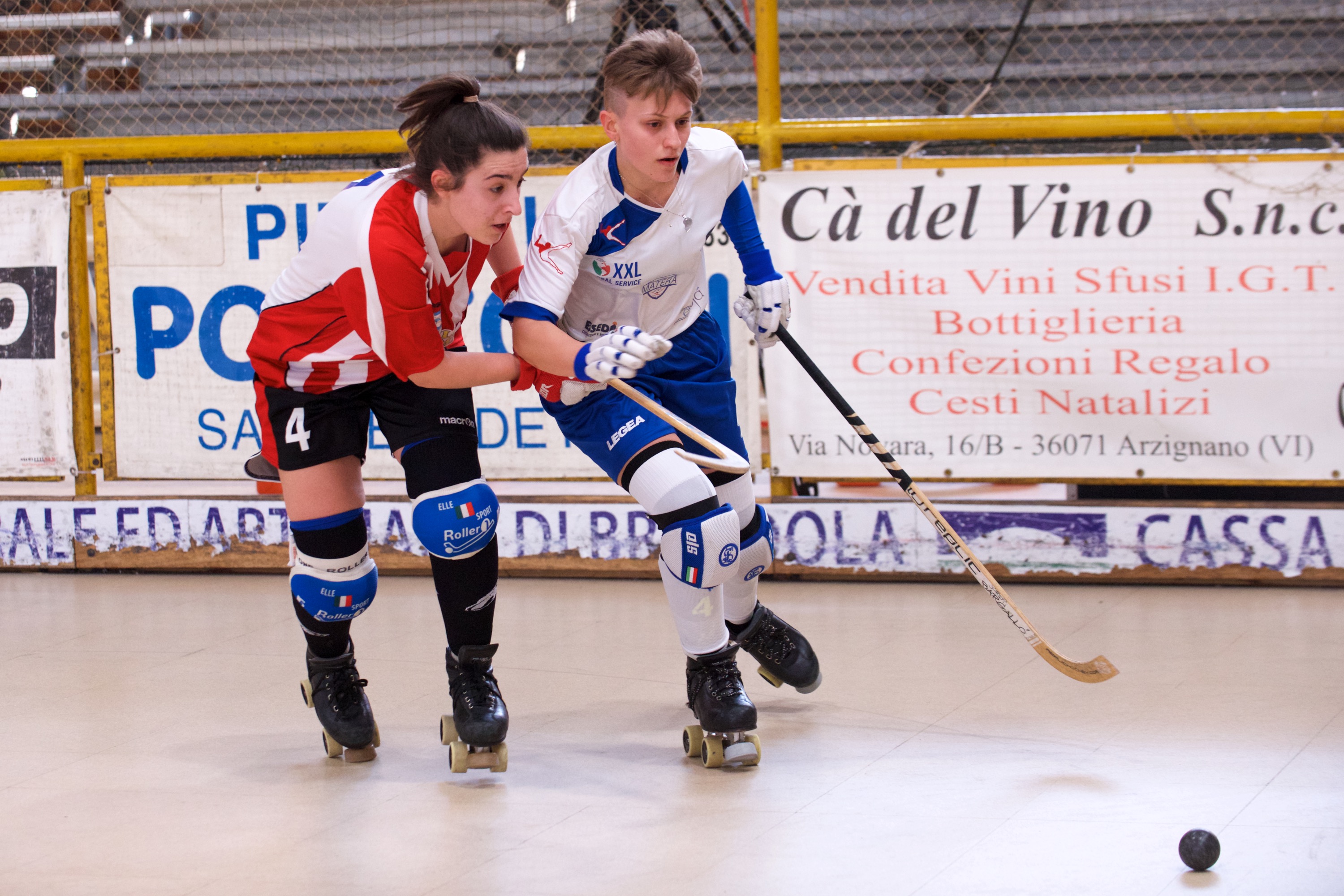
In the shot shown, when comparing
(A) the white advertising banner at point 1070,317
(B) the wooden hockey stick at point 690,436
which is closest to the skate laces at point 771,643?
(B) the wooden hockey stick at point 690,436

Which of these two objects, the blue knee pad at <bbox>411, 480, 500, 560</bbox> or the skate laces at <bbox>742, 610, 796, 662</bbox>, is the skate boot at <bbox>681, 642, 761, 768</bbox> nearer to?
the skate laces at <bbox>742, 610, 796, 662</bbox>

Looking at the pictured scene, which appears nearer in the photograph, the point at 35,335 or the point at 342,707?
the point at 342,707

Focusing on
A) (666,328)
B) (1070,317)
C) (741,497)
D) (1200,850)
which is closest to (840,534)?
(1070,317)

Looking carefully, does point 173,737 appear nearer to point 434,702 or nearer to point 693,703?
point 434,702

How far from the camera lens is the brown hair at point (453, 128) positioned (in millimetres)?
2463

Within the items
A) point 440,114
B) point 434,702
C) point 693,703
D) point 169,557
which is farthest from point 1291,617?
point 169,557

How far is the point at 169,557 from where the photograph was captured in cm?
481

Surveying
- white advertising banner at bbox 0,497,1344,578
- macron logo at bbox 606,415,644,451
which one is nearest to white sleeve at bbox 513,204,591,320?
macron logo at bbox 606,415,644,451

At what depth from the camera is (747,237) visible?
9.93ft

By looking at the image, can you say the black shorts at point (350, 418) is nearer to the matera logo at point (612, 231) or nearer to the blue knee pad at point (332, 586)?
the blue knee pad at point (332, 586)

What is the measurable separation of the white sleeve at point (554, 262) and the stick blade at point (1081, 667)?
53.2 inches

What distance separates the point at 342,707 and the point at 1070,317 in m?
2.64

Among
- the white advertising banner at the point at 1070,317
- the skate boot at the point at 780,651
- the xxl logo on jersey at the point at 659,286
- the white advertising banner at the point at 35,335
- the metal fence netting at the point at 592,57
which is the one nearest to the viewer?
the xxl logo on jersey at the point at 659,286

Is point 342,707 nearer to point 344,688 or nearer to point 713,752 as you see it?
point 344,688
